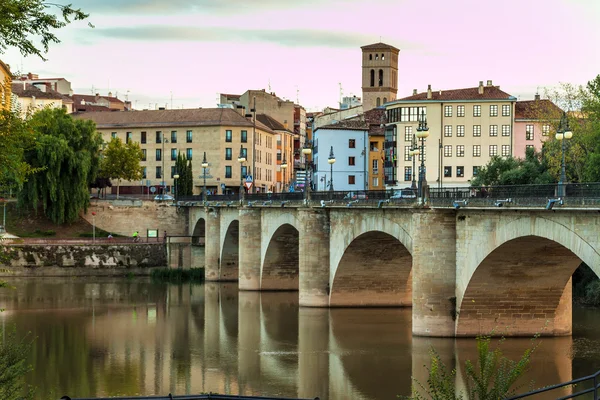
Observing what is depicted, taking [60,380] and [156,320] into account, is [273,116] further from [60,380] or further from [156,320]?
[60,380]

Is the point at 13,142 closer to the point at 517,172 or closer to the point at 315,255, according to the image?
the point at 315,255

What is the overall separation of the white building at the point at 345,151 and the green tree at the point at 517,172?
129 ft

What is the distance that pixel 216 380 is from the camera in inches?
1318

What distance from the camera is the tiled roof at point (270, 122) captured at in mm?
131625

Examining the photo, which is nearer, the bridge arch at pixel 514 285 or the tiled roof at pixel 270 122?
the bridge arch at pixel 514 285

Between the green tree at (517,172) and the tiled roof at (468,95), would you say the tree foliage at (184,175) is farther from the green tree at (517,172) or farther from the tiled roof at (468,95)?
the green tree at (517,172)

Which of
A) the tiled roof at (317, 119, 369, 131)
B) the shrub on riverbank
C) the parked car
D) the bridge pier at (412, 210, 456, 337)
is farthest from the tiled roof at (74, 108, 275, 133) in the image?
the bridge pier at (412, 210, 456, 337)

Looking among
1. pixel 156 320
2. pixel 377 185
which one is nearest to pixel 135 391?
pixel 156 320

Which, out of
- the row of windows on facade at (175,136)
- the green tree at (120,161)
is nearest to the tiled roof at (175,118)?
the row of windows on facade at (175,136)

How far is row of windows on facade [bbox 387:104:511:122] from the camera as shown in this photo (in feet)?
308

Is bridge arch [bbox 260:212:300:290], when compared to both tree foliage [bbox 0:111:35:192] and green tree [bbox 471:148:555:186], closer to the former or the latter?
green tree [bbox 471:148:555:186]

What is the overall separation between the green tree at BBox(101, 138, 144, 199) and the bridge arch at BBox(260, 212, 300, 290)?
161 feet

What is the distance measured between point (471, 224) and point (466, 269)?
1686mm

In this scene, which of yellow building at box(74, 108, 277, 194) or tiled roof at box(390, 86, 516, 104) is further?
yellow building at box(74, 108, 277, 194)
